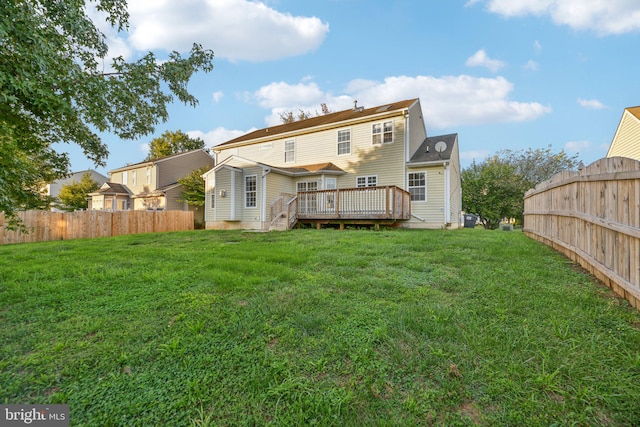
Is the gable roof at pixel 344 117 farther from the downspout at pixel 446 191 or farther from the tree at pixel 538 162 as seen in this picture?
the tree at pixel 538 162

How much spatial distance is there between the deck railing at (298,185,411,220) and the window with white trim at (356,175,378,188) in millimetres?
1975

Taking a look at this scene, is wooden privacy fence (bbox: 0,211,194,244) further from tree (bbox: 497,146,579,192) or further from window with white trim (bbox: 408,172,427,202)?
tree (bbox: 497,146,579,192)

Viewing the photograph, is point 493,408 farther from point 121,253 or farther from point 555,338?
point 121,253

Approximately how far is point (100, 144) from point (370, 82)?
1674cm

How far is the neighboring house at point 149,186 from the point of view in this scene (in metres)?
21.1

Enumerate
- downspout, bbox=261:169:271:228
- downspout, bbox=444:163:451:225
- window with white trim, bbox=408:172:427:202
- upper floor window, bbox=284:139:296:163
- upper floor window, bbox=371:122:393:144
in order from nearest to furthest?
downspout, bbox=444:163:451:225 < window with white trim, bbox=408:172:427:202 < downspout, bbox=261:169:271:228 < upper floor window, bbox=371:122:393:144 < upper floor window, bbox=284:139:296:163

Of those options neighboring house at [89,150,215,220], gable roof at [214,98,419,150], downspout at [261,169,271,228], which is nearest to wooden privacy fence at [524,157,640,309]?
gable roof at [214,98,419,150]

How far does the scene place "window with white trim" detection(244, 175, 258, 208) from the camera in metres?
13.6

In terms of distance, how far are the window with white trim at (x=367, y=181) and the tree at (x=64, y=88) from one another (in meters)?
9.46

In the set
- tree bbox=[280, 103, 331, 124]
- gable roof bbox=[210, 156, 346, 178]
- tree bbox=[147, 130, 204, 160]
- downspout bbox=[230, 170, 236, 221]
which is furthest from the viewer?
tree bbox=[147, 130, 204, 160]

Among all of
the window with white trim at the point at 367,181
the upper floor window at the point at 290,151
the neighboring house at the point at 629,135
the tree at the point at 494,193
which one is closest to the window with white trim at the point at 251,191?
the upper floor window at the point at 290,151

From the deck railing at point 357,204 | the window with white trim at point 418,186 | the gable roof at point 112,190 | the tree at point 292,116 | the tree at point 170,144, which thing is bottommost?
the deck railing at point 357,204

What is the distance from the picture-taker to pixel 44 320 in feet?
8.73

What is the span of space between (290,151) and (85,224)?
34.0ft
